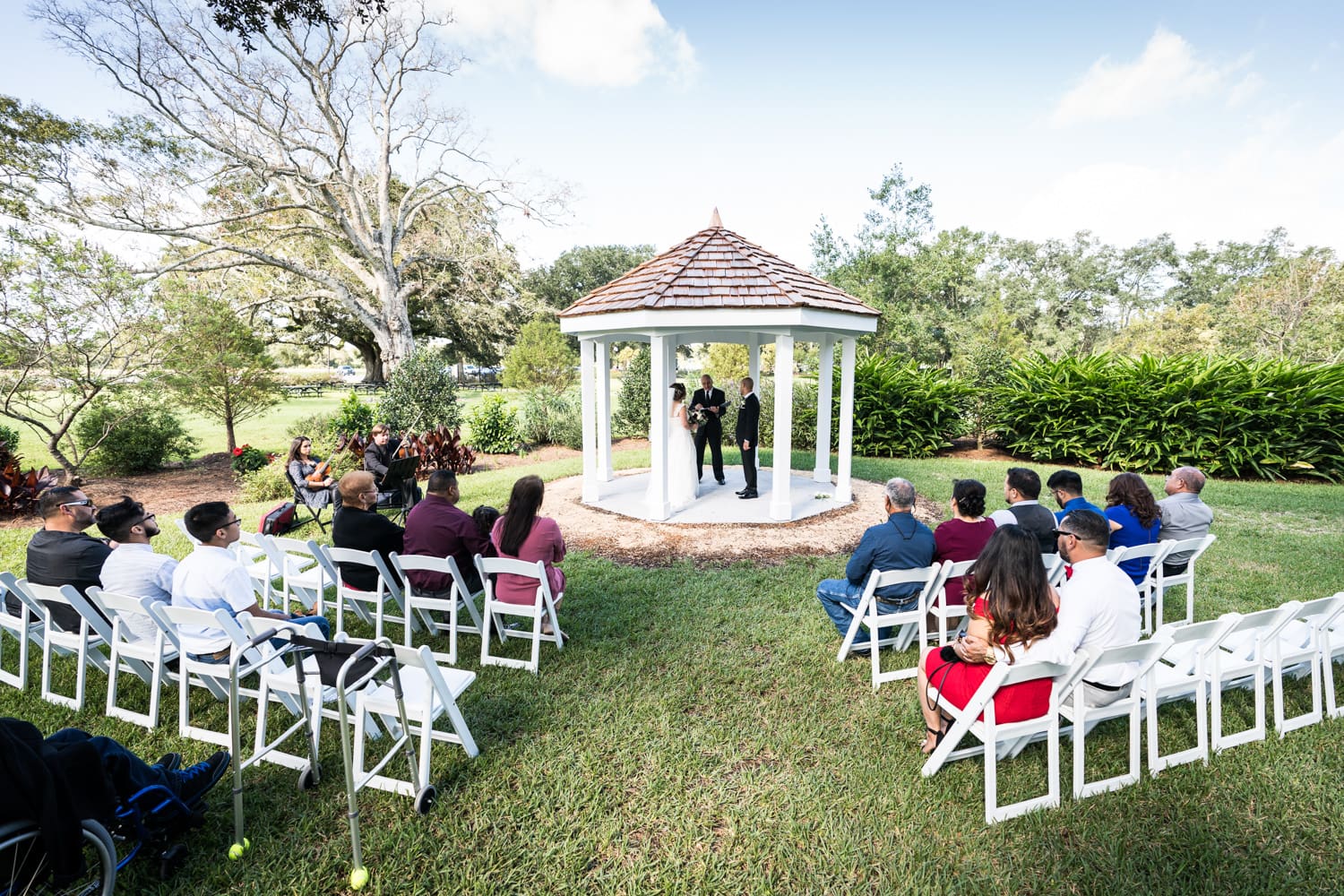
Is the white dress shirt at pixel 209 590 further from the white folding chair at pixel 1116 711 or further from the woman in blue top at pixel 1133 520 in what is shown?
the woman in blue top at pixel 1133 520

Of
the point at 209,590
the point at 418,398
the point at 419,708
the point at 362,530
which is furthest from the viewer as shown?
the point at 418,398

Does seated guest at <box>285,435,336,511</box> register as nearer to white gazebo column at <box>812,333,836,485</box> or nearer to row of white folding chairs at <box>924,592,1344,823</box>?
white gazebo column at <box>812,333,836,485</box>

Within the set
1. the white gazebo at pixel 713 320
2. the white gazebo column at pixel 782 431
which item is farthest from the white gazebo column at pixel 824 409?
the white gazebo column at pixel 782 431

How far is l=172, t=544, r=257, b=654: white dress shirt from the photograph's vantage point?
3.51 metres

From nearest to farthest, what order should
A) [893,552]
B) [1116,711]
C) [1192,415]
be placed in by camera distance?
[1116,711]
[893,552]
[1192,415]

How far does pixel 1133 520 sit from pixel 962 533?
1.81 m

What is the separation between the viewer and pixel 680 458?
9586mm

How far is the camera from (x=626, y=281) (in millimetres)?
9711

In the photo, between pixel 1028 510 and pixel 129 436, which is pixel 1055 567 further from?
pixel 129 436

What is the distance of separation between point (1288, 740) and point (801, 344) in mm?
30174

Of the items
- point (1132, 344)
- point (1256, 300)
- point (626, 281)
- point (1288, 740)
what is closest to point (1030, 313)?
point (1132, 344)

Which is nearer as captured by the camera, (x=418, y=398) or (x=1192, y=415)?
(x=1192, y=415)

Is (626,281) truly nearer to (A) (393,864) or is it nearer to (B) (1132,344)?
(A) (393,864)

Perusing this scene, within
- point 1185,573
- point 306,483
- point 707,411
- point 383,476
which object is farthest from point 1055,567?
point 306,483
